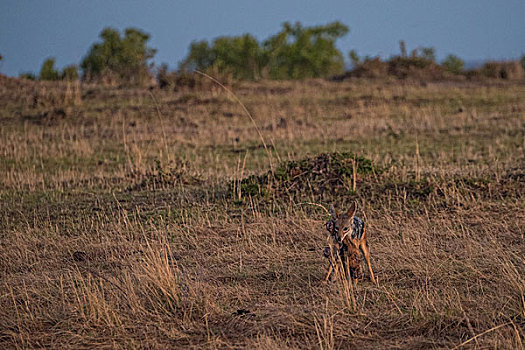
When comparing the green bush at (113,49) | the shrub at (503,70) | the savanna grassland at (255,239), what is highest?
the green bush at (113,49)

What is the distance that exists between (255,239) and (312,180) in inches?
96.3

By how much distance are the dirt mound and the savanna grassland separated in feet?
0.10

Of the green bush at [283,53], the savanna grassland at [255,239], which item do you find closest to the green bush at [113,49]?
the green bush at [283,53]

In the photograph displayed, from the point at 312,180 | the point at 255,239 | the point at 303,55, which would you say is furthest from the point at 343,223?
the point at 303,55

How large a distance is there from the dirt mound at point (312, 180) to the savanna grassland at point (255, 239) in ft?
0.10

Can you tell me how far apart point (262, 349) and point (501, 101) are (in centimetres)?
1816

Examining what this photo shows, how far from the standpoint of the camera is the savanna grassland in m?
4.49

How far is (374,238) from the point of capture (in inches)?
261

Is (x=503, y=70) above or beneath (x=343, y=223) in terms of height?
above

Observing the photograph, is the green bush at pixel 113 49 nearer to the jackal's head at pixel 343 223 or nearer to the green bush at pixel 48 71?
the green bush at pixel 48 71

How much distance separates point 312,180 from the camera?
893cm

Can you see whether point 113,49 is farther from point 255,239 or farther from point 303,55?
point 255,239

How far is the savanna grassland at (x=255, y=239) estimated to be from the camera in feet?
14.7

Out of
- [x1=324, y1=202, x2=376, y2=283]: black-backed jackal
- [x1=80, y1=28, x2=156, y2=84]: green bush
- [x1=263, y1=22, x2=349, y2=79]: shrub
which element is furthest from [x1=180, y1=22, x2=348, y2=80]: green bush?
[x1=324, y1=202, x2=376, y2=283]: black-backed jackal
